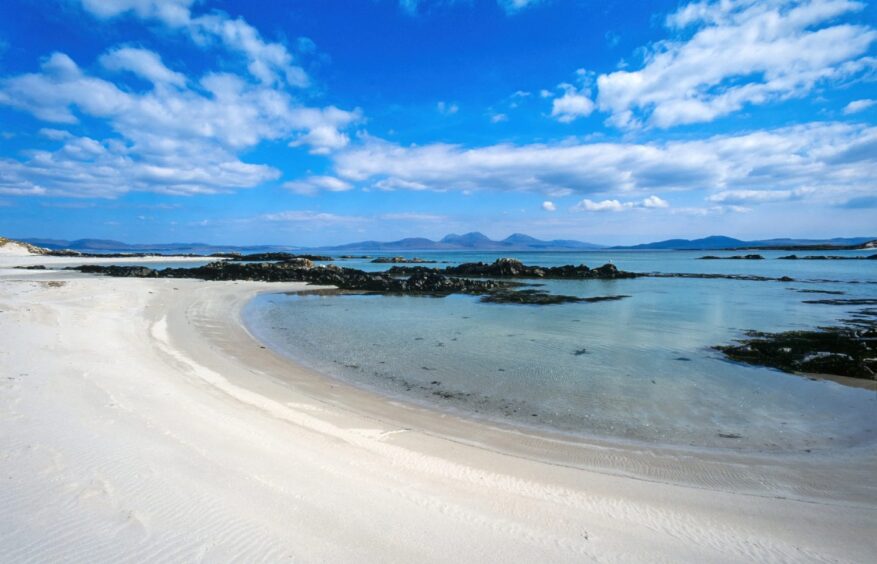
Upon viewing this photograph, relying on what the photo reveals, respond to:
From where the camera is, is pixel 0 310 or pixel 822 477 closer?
pixel 822 477

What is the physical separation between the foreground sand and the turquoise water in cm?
88

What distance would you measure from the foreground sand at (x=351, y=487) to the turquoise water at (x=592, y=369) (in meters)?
0.88

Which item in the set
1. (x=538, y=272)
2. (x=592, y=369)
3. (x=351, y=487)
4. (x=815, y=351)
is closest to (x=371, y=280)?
(x=538, y=272)

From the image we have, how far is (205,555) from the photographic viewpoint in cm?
303

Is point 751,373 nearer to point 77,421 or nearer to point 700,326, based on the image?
point 700,326

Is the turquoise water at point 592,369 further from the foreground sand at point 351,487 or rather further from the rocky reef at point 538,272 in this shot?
the rocky reef at point 538,272

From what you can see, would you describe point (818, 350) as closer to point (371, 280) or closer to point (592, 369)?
point (592, 369)

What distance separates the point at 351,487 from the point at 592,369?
7.53 metres

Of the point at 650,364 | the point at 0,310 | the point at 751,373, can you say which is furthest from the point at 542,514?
the point at 0,310

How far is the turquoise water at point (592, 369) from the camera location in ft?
22.5

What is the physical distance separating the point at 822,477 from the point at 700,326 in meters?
12.2

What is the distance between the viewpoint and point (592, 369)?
10094mm

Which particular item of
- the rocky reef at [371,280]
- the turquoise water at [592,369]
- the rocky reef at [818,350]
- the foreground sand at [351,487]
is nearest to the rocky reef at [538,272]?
the rocky reef at [371,280]

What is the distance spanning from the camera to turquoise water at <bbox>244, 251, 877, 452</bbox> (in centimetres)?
686
